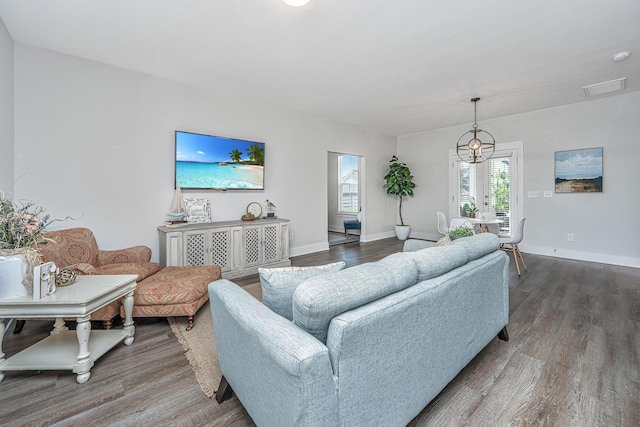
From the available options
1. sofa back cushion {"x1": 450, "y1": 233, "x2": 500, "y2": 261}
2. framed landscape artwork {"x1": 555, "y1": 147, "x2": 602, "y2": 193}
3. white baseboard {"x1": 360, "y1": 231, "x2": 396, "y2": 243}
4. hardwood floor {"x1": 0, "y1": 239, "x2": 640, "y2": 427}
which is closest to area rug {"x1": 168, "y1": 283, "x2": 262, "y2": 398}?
hardwood floor {"x1": 0, "y1": 239, "x2": 640, "y2": 427}

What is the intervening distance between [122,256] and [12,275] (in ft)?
3.97

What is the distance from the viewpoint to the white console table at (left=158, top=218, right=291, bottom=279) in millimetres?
3379

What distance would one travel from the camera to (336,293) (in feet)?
3.48

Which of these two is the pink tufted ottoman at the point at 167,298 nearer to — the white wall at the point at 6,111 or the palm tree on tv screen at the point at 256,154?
the white wall at the point at 6,111

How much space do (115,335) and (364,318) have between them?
2.10 m

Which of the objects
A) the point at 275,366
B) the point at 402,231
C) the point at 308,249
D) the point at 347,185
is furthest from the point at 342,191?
the point at 275,366

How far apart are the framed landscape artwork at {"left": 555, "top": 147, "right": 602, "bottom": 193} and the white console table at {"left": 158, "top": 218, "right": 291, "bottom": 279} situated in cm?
498

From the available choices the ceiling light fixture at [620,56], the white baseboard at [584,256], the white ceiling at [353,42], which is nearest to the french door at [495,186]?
the white baseboard at [584,256]

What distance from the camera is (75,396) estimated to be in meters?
1.61

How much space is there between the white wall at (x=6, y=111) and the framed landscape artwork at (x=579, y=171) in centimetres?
752

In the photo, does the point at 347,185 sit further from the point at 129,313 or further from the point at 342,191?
the point at 129,313

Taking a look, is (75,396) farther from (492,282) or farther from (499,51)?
(499,51)

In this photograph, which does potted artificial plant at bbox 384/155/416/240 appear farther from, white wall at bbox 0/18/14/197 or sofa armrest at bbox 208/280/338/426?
white wall at bbox 0/18/14/197

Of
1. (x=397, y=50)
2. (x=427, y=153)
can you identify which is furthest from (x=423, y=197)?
(x=397, y=50)
